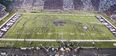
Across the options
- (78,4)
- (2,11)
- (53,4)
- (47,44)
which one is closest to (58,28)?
(47,44)

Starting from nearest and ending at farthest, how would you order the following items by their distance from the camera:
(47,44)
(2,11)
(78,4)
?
(47,44) < (2,11) < (78,4)

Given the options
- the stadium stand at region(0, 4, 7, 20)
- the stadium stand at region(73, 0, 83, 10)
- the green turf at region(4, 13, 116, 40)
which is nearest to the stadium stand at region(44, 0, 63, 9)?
the stadium stand at region(73, 0, 83, 10)

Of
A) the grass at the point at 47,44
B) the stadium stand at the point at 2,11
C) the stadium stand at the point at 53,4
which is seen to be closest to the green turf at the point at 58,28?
the grass at the point at 47,44

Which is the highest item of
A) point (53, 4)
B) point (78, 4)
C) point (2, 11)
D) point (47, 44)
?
point (2, 11)

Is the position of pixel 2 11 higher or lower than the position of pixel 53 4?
higher

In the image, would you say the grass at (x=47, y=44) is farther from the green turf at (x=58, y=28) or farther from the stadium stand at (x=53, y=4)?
the stadium stand at (x=53, y=4)

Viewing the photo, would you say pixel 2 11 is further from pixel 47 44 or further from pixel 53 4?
pixel 47 44

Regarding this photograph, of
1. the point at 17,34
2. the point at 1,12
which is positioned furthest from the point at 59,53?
the point at 1,12

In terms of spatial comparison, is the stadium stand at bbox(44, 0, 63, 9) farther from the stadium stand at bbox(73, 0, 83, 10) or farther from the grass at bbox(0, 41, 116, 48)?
the grass at bbox(0, 41, 116, 48)
